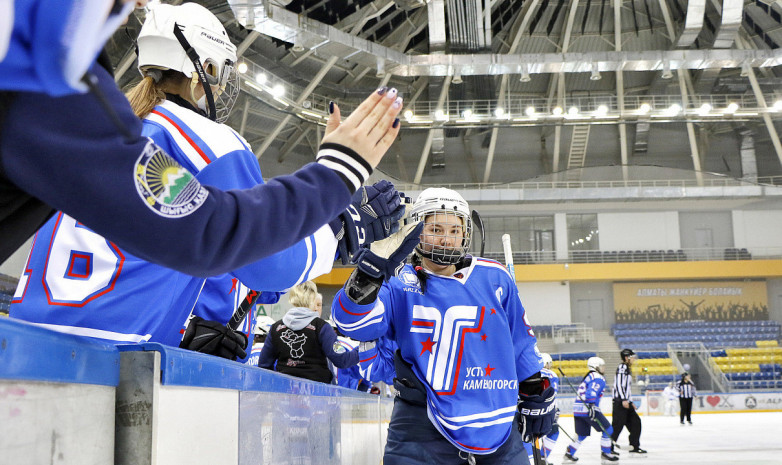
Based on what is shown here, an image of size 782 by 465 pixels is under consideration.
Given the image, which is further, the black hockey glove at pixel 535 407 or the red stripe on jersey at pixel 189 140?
the black hockey glove at pixel 535 407

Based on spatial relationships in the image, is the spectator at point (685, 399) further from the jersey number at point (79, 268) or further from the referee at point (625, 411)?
the jersey number at point (79, 268)

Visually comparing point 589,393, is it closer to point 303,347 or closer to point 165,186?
point 303,347

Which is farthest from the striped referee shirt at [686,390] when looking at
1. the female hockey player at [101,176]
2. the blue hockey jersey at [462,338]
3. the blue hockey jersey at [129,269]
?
the female hockey player at [101,176]

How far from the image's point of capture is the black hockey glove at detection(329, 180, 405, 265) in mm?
1319

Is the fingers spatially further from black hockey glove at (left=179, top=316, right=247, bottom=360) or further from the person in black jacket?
Result: the person in black jacket

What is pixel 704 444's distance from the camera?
9.54 meters

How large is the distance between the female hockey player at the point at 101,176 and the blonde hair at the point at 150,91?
740 millimetres

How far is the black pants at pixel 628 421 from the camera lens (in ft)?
30.2

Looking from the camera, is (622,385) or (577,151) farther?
(577,151)

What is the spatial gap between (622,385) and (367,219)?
950 centimetres

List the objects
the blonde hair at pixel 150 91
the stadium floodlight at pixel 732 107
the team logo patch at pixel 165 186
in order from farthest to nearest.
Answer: the stadium floodlight at pixel 732 107 < the blonde hair at pixel 150 91 < the team logo patch at pixel 165 186

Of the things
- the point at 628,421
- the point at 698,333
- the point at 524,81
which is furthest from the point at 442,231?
the point at 698,333

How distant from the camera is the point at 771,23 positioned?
19250 millimetres

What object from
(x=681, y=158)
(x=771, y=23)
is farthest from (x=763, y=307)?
(x=771, y=23)
